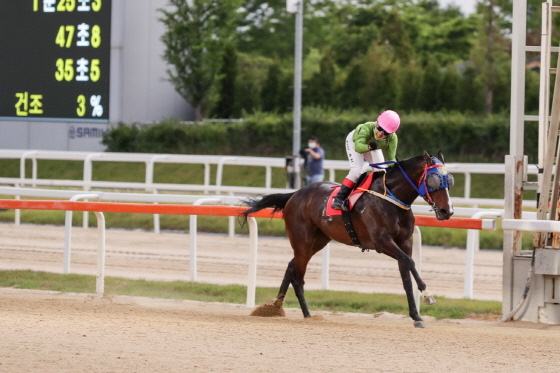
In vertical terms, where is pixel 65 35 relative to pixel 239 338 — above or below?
above

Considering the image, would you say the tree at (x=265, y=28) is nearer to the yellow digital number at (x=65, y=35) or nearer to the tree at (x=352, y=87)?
the tree at (x=352, y=87)

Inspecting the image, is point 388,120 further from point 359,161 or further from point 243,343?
point 243,343

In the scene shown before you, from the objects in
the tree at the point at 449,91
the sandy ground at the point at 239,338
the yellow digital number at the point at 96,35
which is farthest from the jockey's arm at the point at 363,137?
the tree at the point at 449,91

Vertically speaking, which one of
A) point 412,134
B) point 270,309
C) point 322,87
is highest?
point 322,87

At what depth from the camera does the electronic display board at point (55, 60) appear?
8.34m

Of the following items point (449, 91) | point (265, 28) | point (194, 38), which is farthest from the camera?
point (265, 28)

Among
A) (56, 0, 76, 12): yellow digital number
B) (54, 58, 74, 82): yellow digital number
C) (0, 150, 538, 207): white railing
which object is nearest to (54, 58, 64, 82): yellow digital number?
(54, 58, 74, 82): yellow digital number

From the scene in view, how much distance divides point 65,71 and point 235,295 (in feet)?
7.71

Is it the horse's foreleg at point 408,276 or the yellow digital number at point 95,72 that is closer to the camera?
the horse's foreleg at point 408,276

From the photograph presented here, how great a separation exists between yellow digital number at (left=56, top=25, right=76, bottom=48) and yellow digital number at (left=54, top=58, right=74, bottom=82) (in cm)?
15

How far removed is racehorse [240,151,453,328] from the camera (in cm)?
641

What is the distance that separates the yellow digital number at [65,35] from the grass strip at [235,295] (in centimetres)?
204

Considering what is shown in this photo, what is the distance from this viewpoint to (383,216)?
6.62 metres

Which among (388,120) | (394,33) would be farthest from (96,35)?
(394,33)
